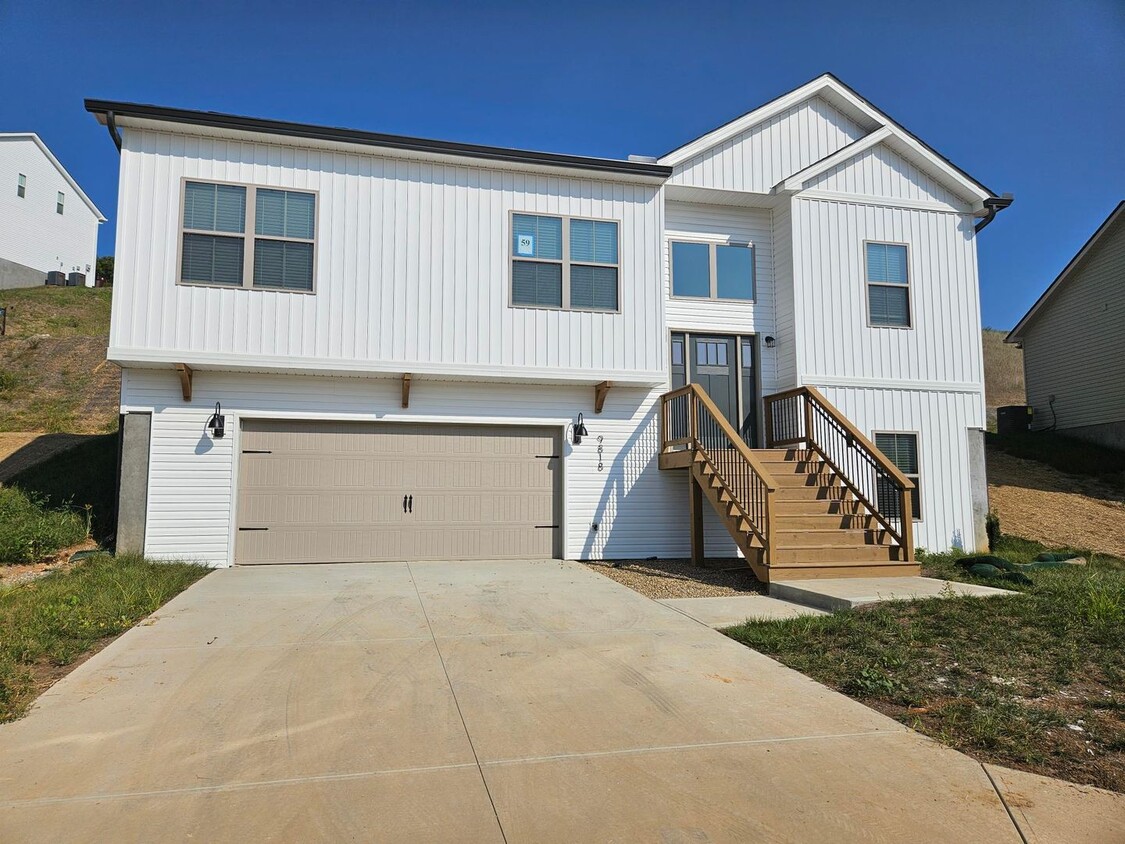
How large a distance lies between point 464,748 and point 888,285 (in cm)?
1091

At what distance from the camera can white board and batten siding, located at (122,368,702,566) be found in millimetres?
9688

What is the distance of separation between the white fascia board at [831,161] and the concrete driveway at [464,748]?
8050mm

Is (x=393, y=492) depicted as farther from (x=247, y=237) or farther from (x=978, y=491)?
(x=978, y=491)

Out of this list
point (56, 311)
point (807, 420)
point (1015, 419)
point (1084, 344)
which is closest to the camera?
point (807, 420)


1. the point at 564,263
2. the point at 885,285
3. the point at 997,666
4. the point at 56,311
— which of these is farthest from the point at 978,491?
the point at 56,311

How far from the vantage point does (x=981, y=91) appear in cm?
868

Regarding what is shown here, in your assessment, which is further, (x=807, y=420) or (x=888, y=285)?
(x=888, y=285)

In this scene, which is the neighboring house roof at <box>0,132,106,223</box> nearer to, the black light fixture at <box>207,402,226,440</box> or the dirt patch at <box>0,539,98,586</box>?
the dirt patch at <box>0,539,98,586</box>

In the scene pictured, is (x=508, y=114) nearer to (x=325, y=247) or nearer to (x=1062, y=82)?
(x=325, y=247)

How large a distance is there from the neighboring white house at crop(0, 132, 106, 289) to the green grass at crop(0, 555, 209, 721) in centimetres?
2647

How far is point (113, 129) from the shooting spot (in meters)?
9.46

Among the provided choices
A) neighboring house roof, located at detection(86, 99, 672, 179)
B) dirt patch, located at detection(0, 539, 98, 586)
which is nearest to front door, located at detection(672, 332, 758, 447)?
neighboring house roof, located at detection(86, 99, 672, 179)

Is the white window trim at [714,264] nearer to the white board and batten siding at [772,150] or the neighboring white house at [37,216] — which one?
the white board and batten siding at [772,150]

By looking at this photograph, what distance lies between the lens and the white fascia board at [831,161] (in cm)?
1170
